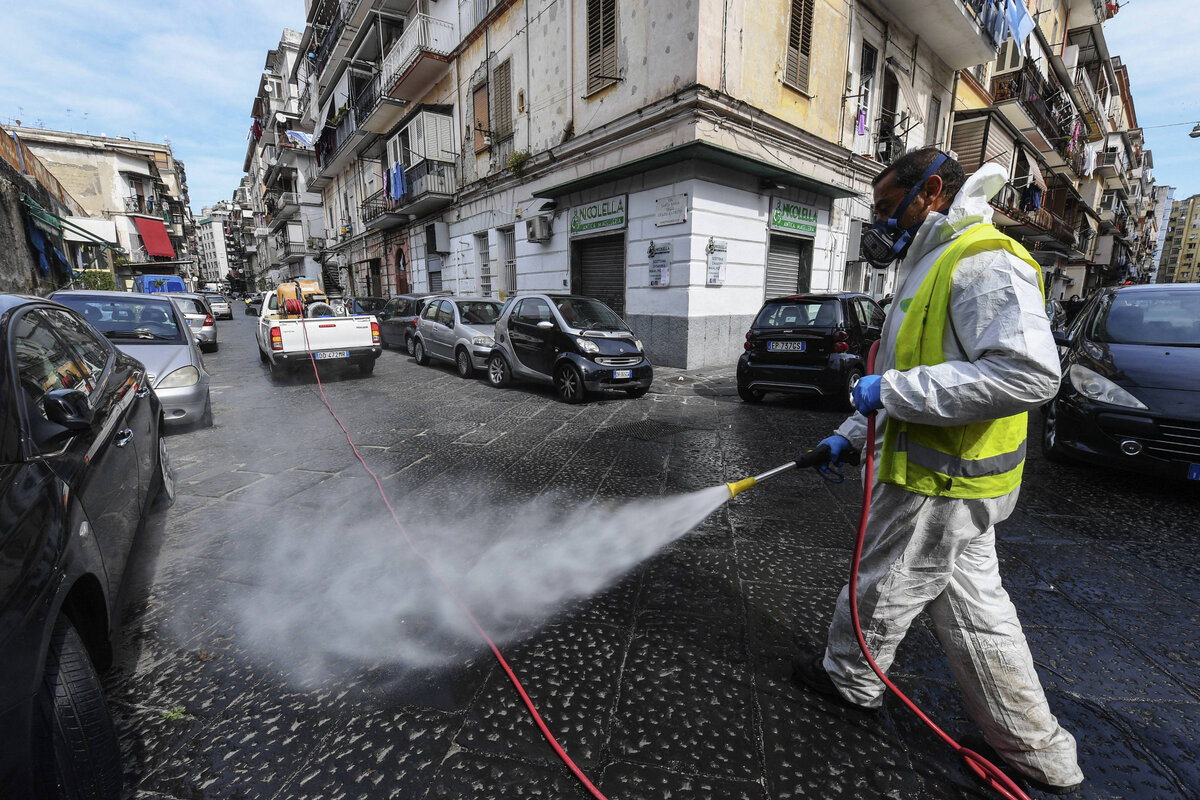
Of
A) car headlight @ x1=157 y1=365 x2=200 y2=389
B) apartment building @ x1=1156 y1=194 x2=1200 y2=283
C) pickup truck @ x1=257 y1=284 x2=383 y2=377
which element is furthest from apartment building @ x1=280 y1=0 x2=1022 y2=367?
apartment building @ x1=1156 y1=194 x2=1200 y2=283

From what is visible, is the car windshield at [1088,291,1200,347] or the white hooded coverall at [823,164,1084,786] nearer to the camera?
the white hooded coverall at [823,164,1084,786]

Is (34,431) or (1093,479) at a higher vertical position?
(34,431)

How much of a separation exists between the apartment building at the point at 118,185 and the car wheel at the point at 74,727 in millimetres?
47959

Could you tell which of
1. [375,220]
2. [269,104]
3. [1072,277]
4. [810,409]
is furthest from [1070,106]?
[269,104]

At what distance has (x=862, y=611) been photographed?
1.82 m

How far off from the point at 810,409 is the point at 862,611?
237 inches

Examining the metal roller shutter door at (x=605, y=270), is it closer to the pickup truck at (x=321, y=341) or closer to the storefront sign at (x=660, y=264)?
the storefront sign at (x=660, y=264)

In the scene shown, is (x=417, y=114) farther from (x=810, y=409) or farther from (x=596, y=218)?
(x=810, y=409)

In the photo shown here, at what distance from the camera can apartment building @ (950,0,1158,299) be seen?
18.8m

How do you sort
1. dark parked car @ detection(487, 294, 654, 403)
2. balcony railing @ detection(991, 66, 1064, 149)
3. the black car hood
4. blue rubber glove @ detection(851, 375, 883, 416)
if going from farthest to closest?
balcony railing @ detection(991, 66, 1064, 149), dark parked car @ detection(487, 294, 654, 403), the black car hood, blue rubber glove @ detection(851, 375, 883, 416)

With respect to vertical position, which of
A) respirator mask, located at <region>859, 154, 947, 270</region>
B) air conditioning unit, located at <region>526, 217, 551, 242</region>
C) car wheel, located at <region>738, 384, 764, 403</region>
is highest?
air conditioning unit, located at <region>526, 217, 551, 242</region>

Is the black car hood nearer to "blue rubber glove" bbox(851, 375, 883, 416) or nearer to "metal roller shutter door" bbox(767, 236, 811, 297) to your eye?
"blue rubber glove" bbox(851, 375, 883, 416)

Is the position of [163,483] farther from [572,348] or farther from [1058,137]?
[1058,137]

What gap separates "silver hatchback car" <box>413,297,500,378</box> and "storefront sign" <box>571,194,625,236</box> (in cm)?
320
